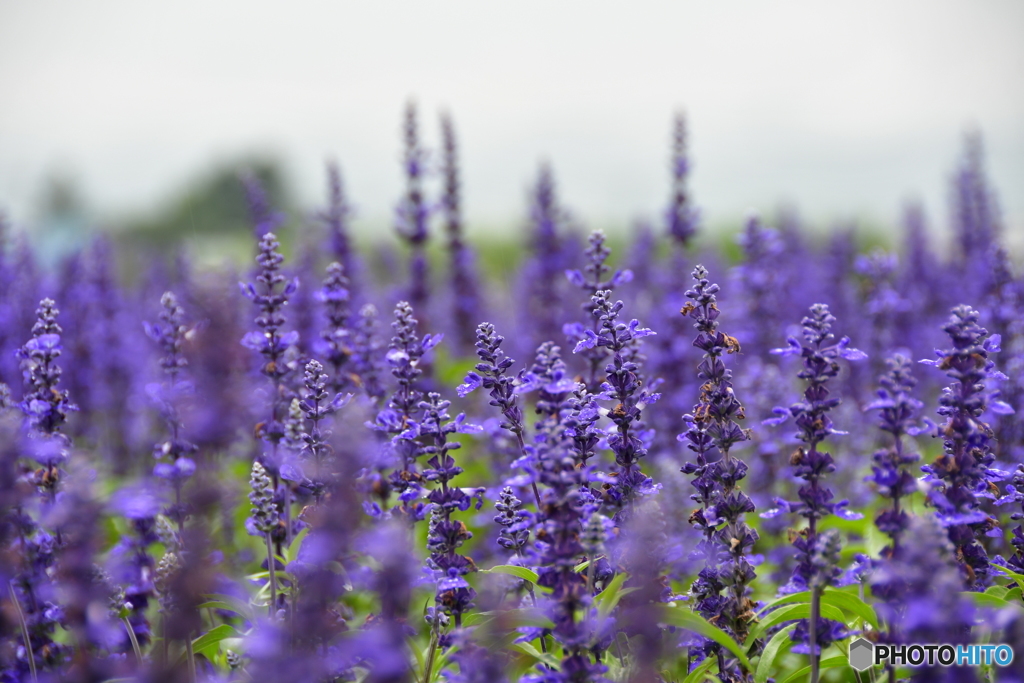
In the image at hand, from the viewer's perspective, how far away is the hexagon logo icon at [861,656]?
11.3 ft

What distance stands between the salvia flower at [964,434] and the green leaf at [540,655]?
5.64 ft

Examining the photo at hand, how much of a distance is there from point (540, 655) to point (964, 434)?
2.09 m

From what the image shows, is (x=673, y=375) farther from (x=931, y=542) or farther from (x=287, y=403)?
(x=931, y=542)

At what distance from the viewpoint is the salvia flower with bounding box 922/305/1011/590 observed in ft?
11.0

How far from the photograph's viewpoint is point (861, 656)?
136 inches

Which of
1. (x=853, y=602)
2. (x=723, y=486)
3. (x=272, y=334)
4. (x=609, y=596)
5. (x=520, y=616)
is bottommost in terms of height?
(x=853, y=602)

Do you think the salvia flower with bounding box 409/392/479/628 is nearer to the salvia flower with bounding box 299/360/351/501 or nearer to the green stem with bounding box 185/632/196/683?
the salvia flower with bounding box 299/360/351/501

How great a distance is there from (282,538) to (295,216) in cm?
989

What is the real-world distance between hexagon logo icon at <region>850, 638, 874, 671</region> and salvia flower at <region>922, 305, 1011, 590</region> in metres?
0.56

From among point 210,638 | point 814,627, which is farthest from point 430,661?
point 814,627

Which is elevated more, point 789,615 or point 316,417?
point 316,417

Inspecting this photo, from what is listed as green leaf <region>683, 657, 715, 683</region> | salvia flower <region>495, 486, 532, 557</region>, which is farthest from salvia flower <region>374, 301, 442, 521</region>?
green leaf <region>683, 657, 715, 683</region>

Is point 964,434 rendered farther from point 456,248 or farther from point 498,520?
point 456,248

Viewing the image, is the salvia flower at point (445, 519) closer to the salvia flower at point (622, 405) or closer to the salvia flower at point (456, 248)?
the salvia flower at point (622, 405)
